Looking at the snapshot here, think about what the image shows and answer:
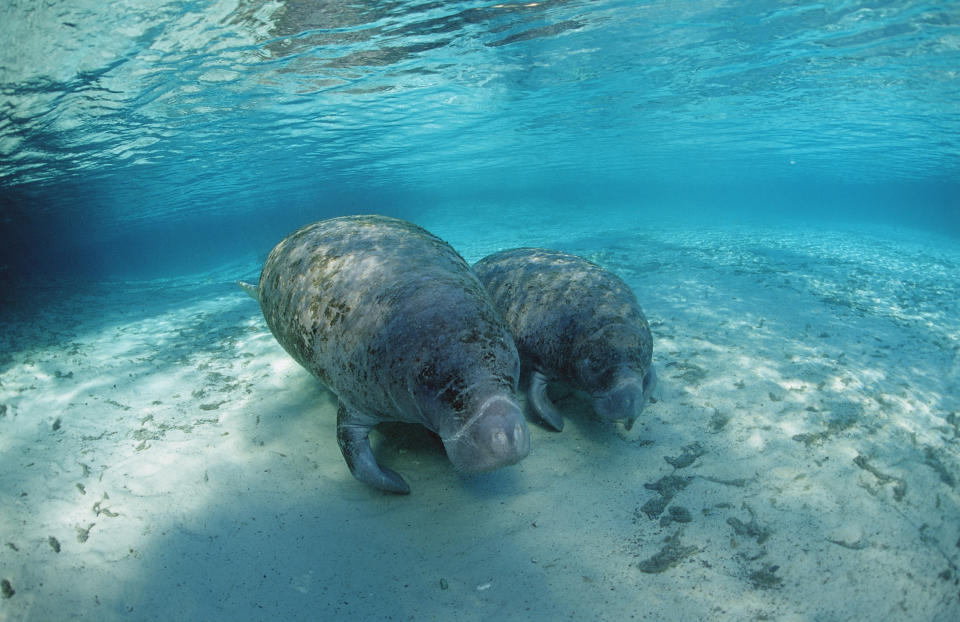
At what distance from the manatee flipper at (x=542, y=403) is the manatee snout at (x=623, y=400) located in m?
0.45

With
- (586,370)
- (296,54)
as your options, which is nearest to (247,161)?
(296,54)

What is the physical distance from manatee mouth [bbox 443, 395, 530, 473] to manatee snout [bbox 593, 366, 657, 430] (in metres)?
1.13

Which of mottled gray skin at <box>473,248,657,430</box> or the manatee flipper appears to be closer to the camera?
mottled gray skin at <box>473,248,657,430</box>

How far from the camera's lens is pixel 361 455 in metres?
2.85

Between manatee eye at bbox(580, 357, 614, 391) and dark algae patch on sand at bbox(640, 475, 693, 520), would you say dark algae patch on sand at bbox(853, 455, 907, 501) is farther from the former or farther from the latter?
manatee eye at bbox(580, 357, 614, 391)

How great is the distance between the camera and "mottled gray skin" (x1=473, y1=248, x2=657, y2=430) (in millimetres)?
3195

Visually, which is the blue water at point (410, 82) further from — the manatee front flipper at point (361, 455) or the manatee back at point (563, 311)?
the manatee front flipper at point (361, 455)

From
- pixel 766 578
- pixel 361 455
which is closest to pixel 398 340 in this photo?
pixel 361 455

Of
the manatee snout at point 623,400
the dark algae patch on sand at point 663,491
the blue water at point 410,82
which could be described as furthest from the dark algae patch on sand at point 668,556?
the blue water at point 410,82

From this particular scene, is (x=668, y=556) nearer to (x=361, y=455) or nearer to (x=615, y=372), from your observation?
(x=615, y=372)

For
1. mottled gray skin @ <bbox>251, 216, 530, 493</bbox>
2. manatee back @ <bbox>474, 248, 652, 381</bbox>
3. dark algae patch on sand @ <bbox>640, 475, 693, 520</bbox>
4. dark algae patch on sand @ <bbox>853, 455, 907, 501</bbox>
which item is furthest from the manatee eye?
dark algae patch on sand @ <bbox>853, 455, 907, 501</bbox>

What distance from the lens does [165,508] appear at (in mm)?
2799

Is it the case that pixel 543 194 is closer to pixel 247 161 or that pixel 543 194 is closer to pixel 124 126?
pixel 247 161

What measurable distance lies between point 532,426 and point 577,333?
0.86m
